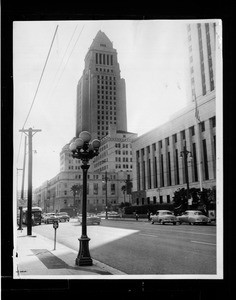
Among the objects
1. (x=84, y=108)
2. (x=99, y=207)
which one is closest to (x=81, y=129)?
(x=84, y=108)

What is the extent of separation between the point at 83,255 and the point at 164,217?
2067mm

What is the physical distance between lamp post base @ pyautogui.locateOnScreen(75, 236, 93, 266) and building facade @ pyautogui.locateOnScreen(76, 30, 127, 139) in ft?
6.47

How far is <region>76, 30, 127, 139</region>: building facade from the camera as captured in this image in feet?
18.2

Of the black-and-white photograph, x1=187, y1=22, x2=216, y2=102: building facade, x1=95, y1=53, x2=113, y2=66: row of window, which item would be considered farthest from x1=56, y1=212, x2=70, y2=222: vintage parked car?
x1=187, y1=22, x2=216, y2=102: building facade

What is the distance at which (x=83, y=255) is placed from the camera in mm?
5602

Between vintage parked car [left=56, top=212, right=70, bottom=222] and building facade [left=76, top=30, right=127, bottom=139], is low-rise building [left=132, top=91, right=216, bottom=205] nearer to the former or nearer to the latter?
building facade [left=76, top=30, right=127, bottom=139]

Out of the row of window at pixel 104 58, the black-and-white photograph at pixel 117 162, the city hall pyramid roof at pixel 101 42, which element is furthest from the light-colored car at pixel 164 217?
the city hall pyramid roof at pixel 101 42

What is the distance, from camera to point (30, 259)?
486 centimetres

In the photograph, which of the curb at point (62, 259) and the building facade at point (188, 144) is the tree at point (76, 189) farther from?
the building facade at point (188, 144)

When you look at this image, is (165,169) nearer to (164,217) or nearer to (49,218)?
(164,217)

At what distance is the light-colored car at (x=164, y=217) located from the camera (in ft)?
22.2
